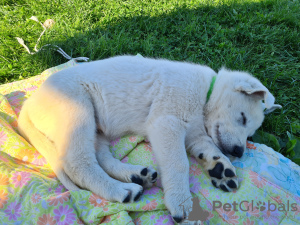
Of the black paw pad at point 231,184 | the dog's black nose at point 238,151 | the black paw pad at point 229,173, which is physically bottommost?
the black paw pad at point 231,184

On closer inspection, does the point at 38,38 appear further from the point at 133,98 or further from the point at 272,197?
the point at 272,197

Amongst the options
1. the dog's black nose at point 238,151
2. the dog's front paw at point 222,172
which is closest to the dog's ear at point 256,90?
the dog's black nose at point 238,151

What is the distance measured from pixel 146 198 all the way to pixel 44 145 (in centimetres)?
135

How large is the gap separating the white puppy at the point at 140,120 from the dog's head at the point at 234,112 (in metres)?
0.01

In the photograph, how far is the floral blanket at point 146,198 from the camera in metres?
2.49

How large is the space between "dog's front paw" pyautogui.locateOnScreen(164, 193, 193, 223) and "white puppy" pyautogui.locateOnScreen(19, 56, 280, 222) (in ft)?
0.04

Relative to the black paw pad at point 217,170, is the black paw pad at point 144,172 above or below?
below

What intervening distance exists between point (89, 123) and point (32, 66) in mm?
2461

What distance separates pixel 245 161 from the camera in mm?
3070

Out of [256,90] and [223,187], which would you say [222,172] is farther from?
[256,90]

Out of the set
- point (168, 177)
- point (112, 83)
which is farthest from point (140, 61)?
point (168, 177)

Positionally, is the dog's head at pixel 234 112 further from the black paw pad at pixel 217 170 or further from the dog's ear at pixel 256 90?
the black paw pad at pixel 217 170

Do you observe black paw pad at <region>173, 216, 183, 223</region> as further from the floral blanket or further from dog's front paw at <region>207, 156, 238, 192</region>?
dog's front paw at <region>207, 156, 238, 192</region>

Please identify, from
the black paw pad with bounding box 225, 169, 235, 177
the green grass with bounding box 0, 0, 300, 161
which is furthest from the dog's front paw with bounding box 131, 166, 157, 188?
the green grass with bounding box 0, 0, 300, 161
